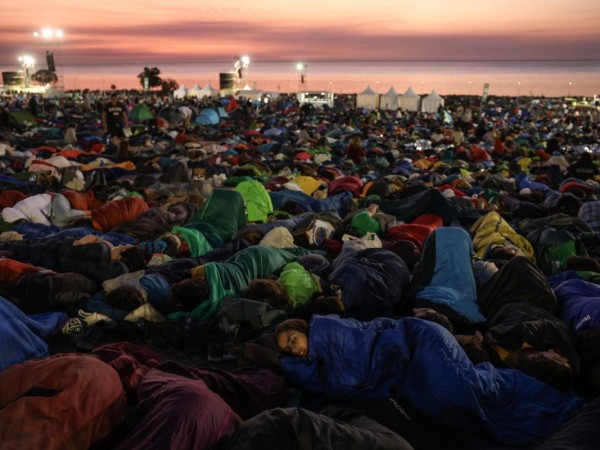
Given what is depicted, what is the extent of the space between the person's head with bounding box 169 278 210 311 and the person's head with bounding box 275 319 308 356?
0.99 meters

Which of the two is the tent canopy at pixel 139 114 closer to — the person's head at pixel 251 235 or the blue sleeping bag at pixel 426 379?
the person's head at pixel 251 235

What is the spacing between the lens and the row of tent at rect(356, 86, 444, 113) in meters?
29.6

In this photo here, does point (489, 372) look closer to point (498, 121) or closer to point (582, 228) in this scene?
point (582, 228)

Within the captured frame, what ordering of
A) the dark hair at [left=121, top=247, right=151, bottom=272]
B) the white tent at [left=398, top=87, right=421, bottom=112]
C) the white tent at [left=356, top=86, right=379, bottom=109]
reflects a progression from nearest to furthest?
the dark hair at [left=121, top=247, right=151, bottom=272], the white tent at [left=398, top=87, right=421, bottom=112], the white tent at [left=356, top=86, right=379, bottom=109]

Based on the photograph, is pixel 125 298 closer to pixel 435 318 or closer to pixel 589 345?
pixel 435 318

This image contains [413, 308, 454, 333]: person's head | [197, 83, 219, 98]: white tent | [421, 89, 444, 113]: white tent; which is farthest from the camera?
[197, 83, 219, 98]: white tent

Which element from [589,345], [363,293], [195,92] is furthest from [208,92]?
[589,345]

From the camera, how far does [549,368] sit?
9.60 feet

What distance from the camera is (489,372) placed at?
2857mm

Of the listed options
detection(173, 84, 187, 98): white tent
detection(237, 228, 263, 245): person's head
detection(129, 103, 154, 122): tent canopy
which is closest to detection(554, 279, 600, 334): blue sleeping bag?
detection(237, 228, 263, 245): person's head

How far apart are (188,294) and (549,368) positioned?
2514 mm

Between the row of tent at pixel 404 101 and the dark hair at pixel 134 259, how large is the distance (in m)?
27.2

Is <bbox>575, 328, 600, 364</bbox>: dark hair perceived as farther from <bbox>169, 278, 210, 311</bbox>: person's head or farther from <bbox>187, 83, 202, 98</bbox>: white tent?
<bbox>187, 83, 202, 98</bbox>: white tent

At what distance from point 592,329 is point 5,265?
4.41 metres
